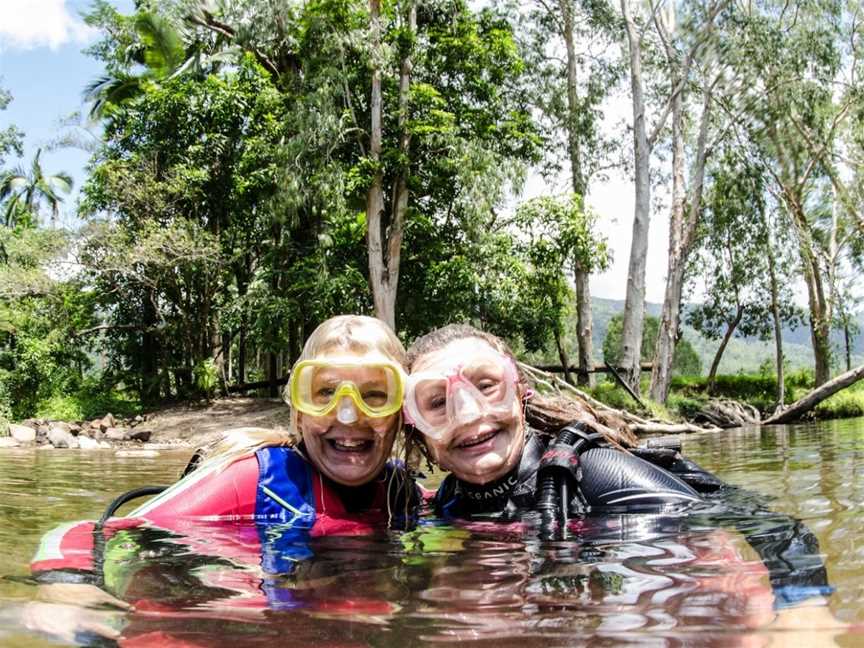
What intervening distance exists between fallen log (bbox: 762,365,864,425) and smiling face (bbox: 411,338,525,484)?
942cm

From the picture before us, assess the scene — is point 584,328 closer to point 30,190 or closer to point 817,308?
point 817,308

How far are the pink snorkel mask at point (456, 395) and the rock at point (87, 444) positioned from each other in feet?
38.2

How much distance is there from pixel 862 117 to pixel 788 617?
2157cm

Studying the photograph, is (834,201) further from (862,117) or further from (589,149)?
(589,149)

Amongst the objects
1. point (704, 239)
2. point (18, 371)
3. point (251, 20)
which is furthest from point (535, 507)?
point (704, 239)

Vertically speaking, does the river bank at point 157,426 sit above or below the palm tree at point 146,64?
below

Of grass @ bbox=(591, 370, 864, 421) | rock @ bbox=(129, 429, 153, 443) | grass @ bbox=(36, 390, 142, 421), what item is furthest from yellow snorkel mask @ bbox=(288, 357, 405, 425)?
grass @ bbox=(36, 390, 142, 421)

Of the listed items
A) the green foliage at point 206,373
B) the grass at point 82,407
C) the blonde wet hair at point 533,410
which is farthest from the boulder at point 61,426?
the blonde wet hair at point 533,410

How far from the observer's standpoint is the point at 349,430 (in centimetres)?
270

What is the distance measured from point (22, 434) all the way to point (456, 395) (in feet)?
43.7

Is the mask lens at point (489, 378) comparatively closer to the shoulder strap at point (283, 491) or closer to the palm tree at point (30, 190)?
the shoulder strap at point (283, 491)

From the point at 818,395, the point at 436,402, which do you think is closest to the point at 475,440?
the point at 436,402

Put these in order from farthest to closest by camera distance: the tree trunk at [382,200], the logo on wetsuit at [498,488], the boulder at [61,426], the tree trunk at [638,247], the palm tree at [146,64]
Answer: the palm tree at [146,64], the tree trunk at [638,247], the tree trunk at [382,200], the boulder at [61,426], the logo on wetsuit at [498,488]

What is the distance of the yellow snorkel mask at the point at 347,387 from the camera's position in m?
2.62
